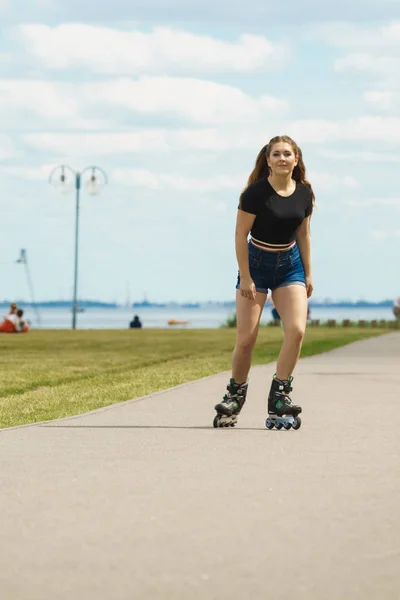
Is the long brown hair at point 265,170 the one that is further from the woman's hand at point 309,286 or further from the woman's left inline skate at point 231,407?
the woman's left inline skate at point 231,407

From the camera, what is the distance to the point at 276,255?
986 cm

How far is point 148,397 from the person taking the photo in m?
12.9

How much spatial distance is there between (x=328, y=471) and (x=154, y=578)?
2.99 metres

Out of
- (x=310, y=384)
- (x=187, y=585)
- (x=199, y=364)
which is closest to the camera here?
(x=187, y=585)

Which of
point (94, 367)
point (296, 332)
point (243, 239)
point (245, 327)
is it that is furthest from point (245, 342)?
point (94, 367)

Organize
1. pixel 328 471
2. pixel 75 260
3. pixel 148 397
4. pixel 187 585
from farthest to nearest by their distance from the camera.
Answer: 1. pixel 75 260
2. pixel 148 397
3. pixel 328 471
4. pixel 187 585

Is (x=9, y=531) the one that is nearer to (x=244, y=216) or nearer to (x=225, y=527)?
(x=225, y=527)

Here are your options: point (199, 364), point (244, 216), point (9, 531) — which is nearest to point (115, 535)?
point (9, 531)

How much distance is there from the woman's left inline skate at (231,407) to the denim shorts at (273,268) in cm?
86

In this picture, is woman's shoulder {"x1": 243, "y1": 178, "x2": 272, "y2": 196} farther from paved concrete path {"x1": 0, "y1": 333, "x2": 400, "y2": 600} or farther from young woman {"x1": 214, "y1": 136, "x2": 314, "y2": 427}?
paved concrete path {"x1": 0, "y1": 333, "x2": 400, "y2": 600}

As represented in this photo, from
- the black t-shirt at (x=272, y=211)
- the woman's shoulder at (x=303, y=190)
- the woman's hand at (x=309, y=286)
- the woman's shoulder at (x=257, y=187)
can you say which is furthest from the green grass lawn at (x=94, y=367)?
the woman's shoulder at (x=303, y=190)

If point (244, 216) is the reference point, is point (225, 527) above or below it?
below

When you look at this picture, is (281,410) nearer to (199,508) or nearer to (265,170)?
(265,170)

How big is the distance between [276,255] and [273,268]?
0.36 feet
